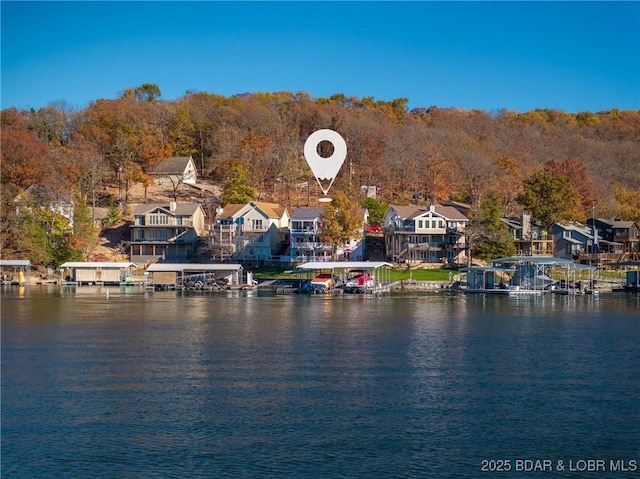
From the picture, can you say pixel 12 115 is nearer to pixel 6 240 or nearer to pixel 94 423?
pixel 6 240

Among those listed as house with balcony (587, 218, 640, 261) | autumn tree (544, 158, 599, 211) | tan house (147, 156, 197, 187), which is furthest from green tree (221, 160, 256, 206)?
house with balcony (587, 218, 640, 261)

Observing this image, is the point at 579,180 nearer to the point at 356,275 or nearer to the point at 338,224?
the point at 338,224

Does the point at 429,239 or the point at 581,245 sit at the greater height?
the point at 429,239

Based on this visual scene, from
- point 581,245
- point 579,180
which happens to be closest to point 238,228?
point 581,245

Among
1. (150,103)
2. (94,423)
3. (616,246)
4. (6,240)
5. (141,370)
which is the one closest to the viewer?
(94,423)

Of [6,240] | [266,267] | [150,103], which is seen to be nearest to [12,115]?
[150,103]
